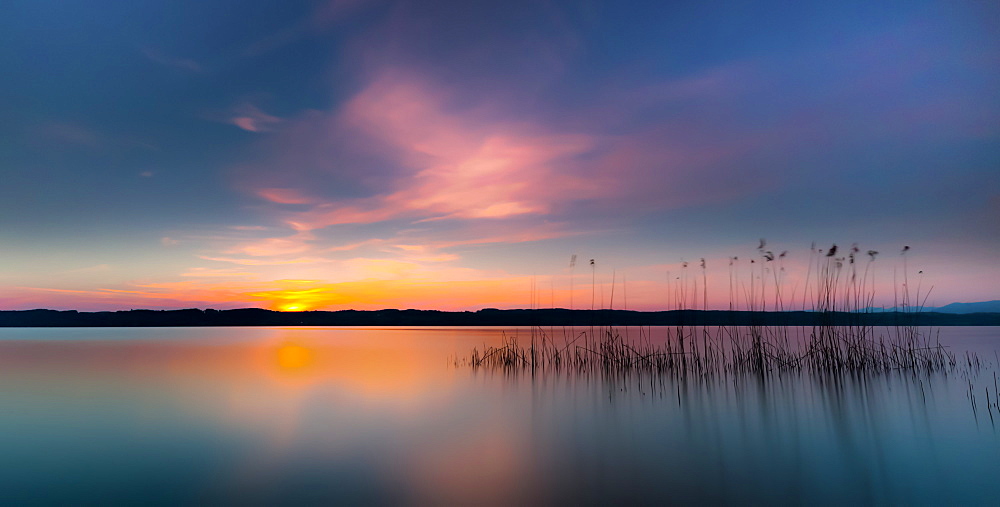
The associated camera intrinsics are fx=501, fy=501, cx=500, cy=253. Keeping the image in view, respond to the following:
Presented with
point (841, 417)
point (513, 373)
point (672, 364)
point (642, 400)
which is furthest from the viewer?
point (513, 373)

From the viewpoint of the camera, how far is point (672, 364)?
11586 millimetres

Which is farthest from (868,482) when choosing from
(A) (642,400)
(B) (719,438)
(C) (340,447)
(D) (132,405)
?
(D) (132,405)

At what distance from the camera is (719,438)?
6.75 meters

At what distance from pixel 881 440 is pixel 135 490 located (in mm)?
8958

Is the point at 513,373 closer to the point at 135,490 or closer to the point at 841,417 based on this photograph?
the point at 841,417

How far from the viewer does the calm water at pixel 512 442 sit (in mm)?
4941

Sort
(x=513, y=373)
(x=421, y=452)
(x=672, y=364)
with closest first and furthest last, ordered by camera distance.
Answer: (x=421, y=452)
(x=672, y=364)
(x=513, y=373)

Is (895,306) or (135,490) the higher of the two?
(895,306)

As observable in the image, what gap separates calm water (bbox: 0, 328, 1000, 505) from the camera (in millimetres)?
4941

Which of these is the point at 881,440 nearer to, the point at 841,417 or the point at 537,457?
the point at 841,417

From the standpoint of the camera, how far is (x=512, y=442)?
6781 millimetres

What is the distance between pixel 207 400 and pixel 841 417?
38.3ft

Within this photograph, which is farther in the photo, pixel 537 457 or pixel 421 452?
pixel 421 452

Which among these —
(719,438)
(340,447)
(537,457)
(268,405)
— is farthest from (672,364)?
(268,405)
